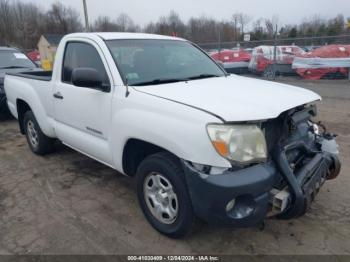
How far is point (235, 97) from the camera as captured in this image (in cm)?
275

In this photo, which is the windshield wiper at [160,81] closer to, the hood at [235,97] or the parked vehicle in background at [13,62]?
the hood at [235,97]

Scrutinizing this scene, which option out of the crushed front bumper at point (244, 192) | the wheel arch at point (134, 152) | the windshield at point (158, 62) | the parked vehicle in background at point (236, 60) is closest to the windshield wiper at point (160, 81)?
the windshield at point (158, 62)

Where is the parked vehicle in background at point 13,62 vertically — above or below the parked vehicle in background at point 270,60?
above

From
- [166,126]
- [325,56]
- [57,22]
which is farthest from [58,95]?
[57,22]

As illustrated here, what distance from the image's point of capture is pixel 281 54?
1538 centimetres

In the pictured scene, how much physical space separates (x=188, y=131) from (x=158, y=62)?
53.7 inches

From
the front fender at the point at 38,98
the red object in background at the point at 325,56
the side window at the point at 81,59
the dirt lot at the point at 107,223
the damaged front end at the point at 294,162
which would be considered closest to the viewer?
the damaged front end at the point at 294,162

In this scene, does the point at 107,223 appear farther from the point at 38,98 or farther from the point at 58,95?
the point at 38,98

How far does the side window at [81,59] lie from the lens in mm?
3490

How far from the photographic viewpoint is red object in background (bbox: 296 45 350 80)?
13.0 m

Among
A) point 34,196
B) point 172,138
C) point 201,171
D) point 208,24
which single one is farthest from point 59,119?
point 208,24

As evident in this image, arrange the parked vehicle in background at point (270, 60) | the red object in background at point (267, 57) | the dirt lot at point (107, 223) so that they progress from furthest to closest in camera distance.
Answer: the red object in background at point (267, 57) → the parked vehicle in background at point (270, 60) → the dirt lot at point (107, 223)

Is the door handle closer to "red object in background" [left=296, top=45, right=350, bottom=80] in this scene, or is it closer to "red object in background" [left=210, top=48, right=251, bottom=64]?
"red object in background" [left=296, top=45, right=350, bottom=80]

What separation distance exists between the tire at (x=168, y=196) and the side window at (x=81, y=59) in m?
1.01
